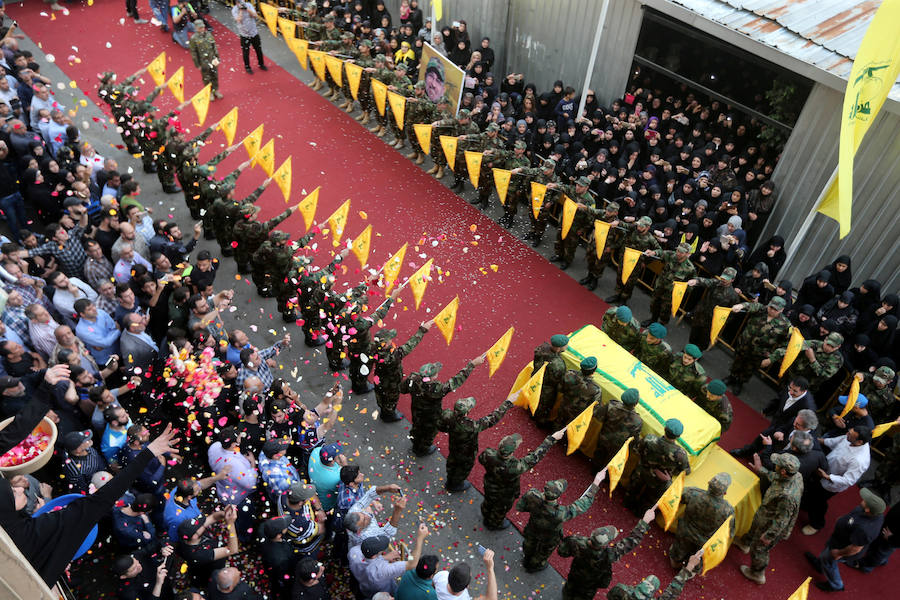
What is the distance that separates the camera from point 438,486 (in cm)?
771

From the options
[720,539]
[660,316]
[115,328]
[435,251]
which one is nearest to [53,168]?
[115,328]

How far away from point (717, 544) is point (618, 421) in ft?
5.17

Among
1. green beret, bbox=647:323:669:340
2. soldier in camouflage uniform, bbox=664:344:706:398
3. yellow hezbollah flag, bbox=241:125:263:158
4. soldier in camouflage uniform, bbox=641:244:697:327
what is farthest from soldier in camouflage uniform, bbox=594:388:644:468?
yellow hezbollah flag, bbox=241:125:263:158

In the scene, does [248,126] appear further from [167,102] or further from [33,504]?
[33,504]

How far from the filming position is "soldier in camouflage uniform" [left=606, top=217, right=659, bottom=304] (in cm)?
936

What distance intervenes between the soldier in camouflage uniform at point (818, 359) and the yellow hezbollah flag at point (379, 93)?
7961mm

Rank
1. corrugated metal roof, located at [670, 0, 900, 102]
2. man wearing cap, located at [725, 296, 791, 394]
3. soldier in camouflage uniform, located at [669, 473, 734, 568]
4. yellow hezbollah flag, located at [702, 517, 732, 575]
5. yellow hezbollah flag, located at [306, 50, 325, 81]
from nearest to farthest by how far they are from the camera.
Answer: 1. yellow hezbollah flag, located at [702, 517, 732, 575]
2. soldier in camouflage uniform, located at [669, 473, 734, 568]
3. man wearing cap, located at [725, 296, 791, 394]
4. corrugated metal roof, located at [670, 0, 900, 102]
5. yellow hezbollah flag, located at [306, 50, 325, 81]

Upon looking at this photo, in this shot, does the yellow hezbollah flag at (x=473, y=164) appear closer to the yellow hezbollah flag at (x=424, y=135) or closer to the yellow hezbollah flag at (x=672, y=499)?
the yellow hezbollah flag at (x=424, y=135)

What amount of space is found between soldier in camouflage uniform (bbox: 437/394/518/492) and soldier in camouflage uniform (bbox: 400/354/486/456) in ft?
0.47

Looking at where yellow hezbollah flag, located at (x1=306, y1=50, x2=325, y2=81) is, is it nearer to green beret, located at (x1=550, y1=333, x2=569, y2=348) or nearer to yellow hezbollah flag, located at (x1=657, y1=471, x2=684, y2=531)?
green beret, located at (x1=550, y1=333, x2=569, y2=348)

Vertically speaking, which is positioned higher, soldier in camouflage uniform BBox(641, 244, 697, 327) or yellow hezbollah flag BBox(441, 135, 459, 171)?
yellow hezbollah flag BBox(441, 135, 459, 171)

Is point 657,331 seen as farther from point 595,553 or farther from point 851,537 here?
point 595,553

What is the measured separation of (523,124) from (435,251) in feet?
8.94

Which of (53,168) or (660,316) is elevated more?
(53,168)
